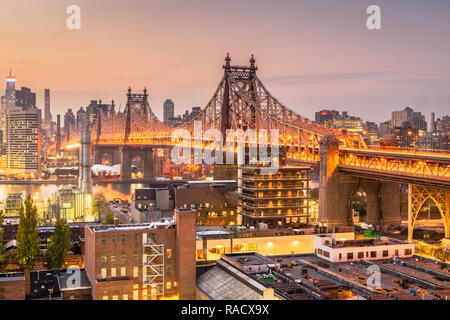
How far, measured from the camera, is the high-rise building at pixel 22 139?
176 m

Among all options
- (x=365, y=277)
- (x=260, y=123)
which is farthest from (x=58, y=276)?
(x=260, y=123)

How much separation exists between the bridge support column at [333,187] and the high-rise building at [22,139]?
144248 mm

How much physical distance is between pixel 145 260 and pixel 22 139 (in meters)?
167

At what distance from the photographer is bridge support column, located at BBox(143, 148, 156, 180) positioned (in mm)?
122250

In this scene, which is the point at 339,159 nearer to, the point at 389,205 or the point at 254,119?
the point at 389,205

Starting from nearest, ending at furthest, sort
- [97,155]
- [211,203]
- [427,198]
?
[427,198] → [211,203] → [97,155]

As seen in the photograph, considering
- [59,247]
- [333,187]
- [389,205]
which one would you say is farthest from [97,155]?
[59,247]

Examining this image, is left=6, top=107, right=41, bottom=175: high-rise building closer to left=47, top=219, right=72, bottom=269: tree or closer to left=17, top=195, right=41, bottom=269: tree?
left=47, top=219, right=72, bottom=269: tree

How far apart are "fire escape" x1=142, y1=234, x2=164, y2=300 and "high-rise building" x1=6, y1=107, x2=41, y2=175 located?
512ft

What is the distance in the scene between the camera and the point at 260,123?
70.2 metres

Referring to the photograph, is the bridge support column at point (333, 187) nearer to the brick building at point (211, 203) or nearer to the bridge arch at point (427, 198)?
the bridge arch at point (427, 198)

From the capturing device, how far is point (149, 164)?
124m

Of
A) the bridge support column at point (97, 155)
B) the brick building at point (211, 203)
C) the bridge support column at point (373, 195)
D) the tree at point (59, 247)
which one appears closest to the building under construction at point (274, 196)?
the bridge support column at point (373, 195)

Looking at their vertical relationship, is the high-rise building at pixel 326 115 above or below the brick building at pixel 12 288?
above
